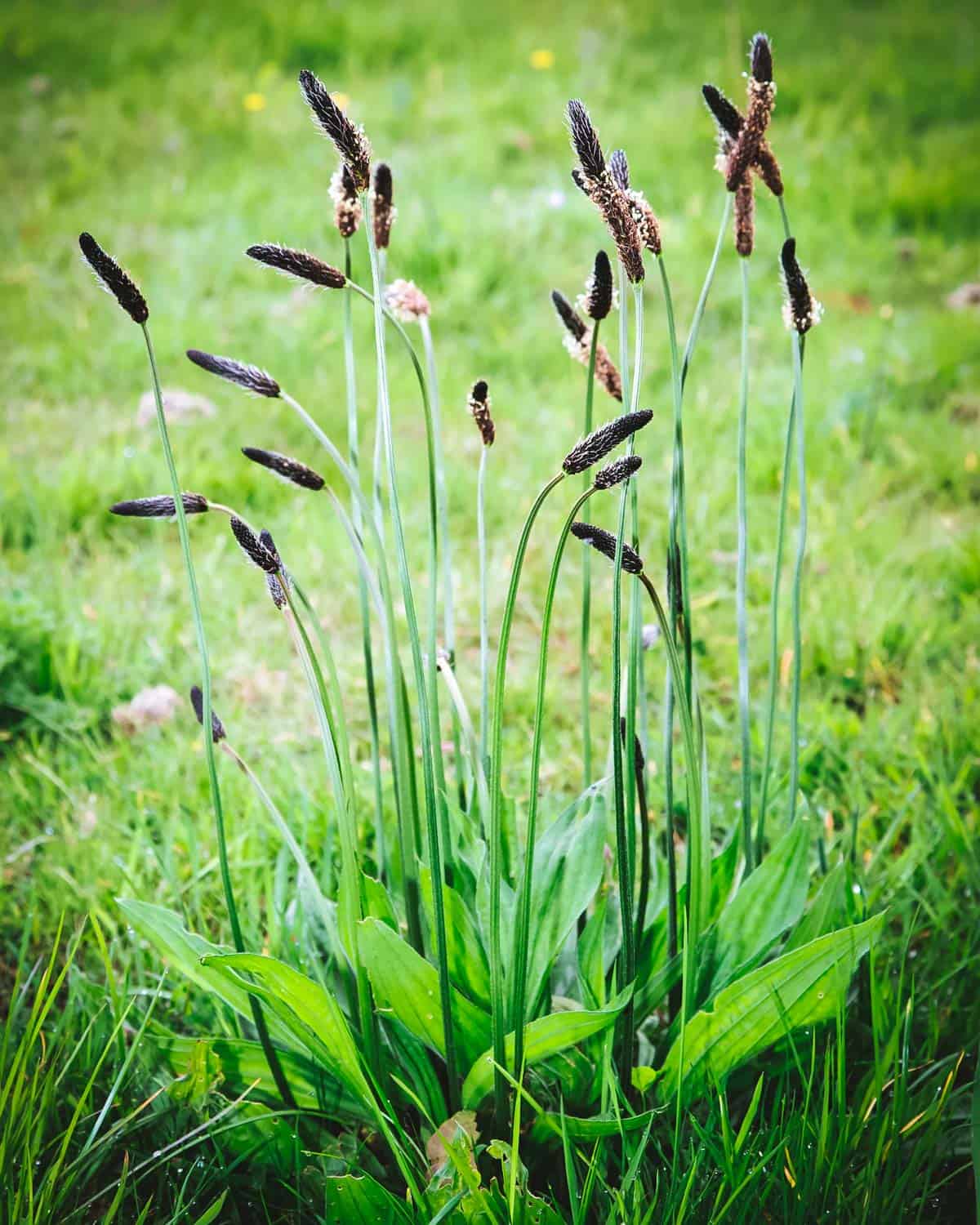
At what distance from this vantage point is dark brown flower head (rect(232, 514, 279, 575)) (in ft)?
2.98

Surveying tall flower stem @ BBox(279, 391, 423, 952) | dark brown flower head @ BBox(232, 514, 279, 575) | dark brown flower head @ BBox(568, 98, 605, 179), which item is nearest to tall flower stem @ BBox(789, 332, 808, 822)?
dark brown flower head @ BBox(568, 98, 605, 179)

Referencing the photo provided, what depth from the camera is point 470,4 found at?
→ 596cm

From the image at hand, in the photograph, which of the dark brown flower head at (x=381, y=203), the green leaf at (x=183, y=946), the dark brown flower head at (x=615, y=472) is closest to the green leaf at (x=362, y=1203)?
the green leaf at (x=183, y=946)

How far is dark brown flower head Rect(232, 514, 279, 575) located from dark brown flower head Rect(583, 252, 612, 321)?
367 mm

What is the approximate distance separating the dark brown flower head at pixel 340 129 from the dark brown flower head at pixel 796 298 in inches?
15.3

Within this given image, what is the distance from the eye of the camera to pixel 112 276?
2.89 feet

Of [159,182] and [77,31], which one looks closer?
[159,182]

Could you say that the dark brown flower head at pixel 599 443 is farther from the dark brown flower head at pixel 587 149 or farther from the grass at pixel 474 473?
the grass at pixel 474 473

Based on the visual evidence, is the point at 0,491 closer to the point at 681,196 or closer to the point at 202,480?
the point at 202,480

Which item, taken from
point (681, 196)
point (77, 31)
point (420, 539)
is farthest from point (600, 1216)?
point (77, 31)

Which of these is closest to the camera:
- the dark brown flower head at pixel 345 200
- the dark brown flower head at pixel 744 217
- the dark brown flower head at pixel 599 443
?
the dark brown flower head at pixel 599 443

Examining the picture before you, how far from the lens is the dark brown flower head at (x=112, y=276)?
88 cm

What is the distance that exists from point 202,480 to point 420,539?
0.57 m

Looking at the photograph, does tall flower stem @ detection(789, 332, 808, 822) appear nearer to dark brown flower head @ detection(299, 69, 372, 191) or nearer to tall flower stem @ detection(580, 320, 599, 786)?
tall flower stem @ detection(580, 320, 599, 786)
